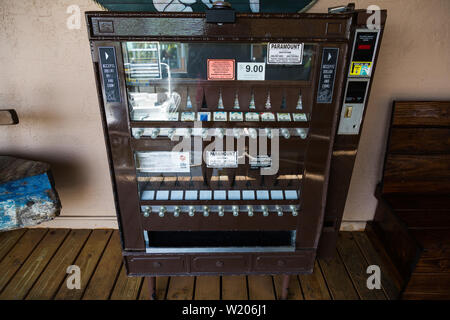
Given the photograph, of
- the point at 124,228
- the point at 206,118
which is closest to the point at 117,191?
the point at 124,228

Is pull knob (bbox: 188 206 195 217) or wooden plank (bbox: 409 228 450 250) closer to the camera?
pull knob (bbox: 188 206 195 217)

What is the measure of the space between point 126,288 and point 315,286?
1.23m

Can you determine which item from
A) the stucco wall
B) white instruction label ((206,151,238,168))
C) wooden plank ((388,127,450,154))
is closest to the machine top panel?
white instruction label ((206,151,238,168))

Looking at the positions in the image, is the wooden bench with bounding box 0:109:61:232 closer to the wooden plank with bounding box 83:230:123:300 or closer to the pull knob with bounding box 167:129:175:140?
the wooden plank with bounding box 83:230:123:300

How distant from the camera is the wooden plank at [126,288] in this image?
5.86 ft

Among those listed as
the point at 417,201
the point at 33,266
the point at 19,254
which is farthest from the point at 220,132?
the point at 19,254

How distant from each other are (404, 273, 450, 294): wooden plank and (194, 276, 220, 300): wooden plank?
1.15 meters

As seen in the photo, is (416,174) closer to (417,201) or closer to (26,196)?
(417,201)

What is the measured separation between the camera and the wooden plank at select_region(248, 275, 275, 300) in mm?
1795

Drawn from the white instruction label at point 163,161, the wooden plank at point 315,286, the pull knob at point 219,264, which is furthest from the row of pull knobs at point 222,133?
the wooden plank at point 315,286

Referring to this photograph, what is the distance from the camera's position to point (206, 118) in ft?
4.25

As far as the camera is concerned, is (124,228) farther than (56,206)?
No
